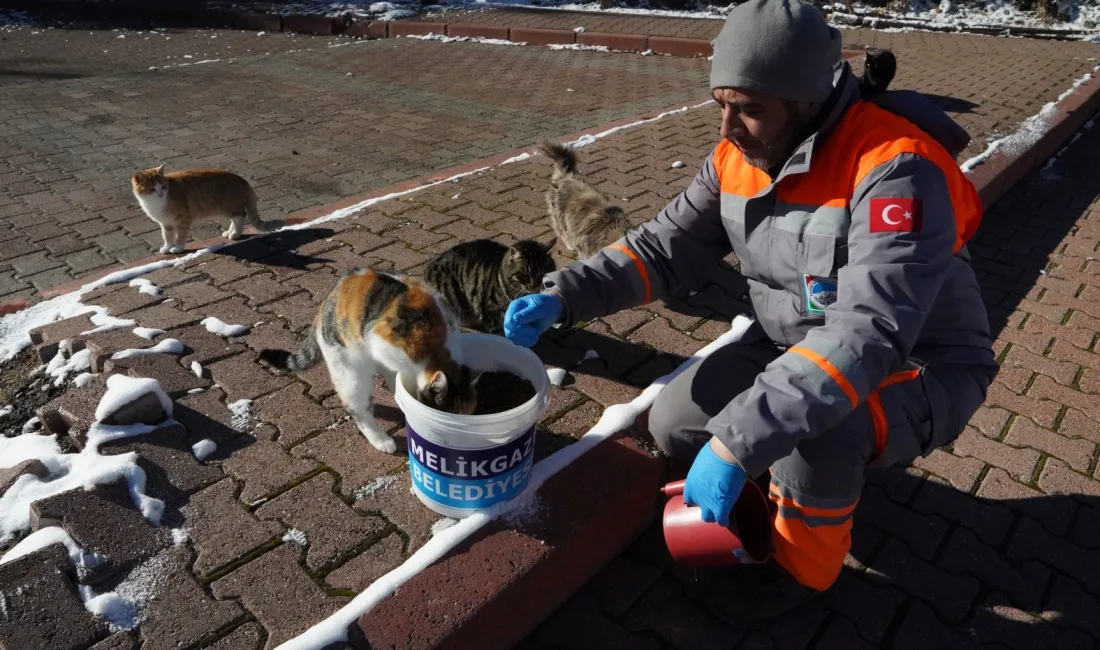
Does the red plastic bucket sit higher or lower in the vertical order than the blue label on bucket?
lower

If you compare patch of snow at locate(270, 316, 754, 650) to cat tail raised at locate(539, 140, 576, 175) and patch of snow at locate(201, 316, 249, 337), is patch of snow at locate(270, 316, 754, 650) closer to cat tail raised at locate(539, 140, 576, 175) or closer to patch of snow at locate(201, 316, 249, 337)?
patch of snow at locate(201, 316, 249, 337)

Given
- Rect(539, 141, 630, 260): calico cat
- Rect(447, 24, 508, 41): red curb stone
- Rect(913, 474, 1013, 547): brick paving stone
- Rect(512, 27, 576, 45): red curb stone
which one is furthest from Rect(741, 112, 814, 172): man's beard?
Rect(447, 24, 508, 41): red curb stone

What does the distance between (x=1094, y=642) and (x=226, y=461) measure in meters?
3.16

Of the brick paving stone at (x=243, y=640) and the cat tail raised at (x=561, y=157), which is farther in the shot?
the cat tail raised at (x=561, y=157)

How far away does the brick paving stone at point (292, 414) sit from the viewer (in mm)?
2984

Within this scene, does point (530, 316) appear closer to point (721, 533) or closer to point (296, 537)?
point (721, 533)

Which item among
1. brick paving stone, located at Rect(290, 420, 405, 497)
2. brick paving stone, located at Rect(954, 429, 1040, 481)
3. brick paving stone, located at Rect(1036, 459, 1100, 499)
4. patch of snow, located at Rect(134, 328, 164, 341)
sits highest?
patch of snow, located at Rect(134, 328, 164, 341)

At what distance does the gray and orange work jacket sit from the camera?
1.92 m

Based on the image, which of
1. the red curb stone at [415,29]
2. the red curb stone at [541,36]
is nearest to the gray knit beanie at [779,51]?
the red curb stone at [541,36]

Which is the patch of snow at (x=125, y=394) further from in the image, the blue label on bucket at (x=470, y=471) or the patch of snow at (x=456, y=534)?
the patch of snow at (x=456, y=534)

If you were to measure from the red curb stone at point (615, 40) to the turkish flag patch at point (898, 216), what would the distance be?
1109 cm

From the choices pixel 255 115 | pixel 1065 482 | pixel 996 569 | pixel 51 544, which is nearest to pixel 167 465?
pixel 51 544

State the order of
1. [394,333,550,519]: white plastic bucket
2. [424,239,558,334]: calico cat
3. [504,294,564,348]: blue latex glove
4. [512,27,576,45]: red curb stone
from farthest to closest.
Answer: [512,27,576,45]: red curb stone
[424,239,558,334]: calico cat
[504,294,564,348]: blue latex glove
[394,333,550,519]: white plastic bucket

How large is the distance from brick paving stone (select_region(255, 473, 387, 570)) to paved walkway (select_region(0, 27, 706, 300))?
119 inches
